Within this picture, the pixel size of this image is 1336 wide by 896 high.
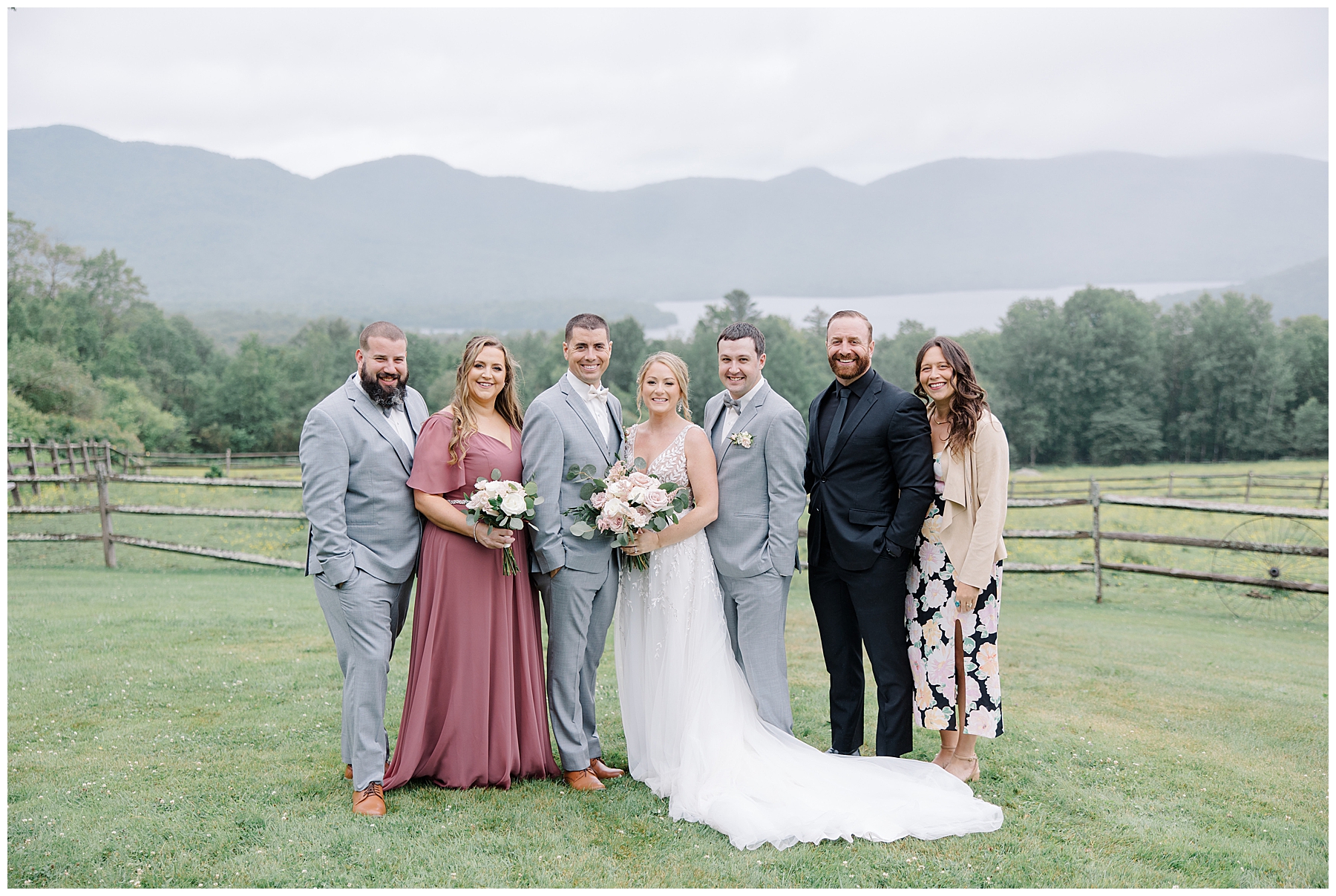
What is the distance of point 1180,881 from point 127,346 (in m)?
70.1

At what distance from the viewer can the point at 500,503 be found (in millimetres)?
4242

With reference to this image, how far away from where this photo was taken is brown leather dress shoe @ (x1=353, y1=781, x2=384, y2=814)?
14.1 ft

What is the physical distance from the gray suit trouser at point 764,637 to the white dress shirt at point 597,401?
1.04 m

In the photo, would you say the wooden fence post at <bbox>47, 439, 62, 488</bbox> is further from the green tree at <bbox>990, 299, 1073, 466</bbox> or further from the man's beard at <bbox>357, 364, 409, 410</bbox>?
the green tree at <bbox>990, 299, 1073, 466</bbox>

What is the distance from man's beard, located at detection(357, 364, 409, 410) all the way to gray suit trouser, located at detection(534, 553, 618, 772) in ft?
3.97

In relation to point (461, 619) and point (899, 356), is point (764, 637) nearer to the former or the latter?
point (461, 619)

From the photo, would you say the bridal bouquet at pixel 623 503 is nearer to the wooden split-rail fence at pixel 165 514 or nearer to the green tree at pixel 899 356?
the wooden split-rail fence at pixel 165 514

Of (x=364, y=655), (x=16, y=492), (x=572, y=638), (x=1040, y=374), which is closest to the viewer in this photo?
(x=364, y=655)

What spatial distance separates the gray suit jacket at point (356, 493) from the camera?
4.33 meters

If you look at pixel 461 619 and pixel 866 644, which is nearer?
pixel 461 619

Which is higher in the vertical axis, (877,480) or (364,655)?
(877,480)

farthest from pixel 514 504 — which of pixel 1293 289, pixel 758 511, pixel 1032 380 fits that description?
pixel 1293 289

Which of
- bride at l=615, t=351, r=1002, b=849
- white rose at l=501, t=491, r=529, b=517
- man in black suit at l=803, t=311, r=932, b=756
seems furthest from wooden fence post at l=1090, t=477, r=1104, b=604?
white rose at l=501, t=491, r=529, b=517

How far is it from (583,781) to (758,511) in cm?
170
